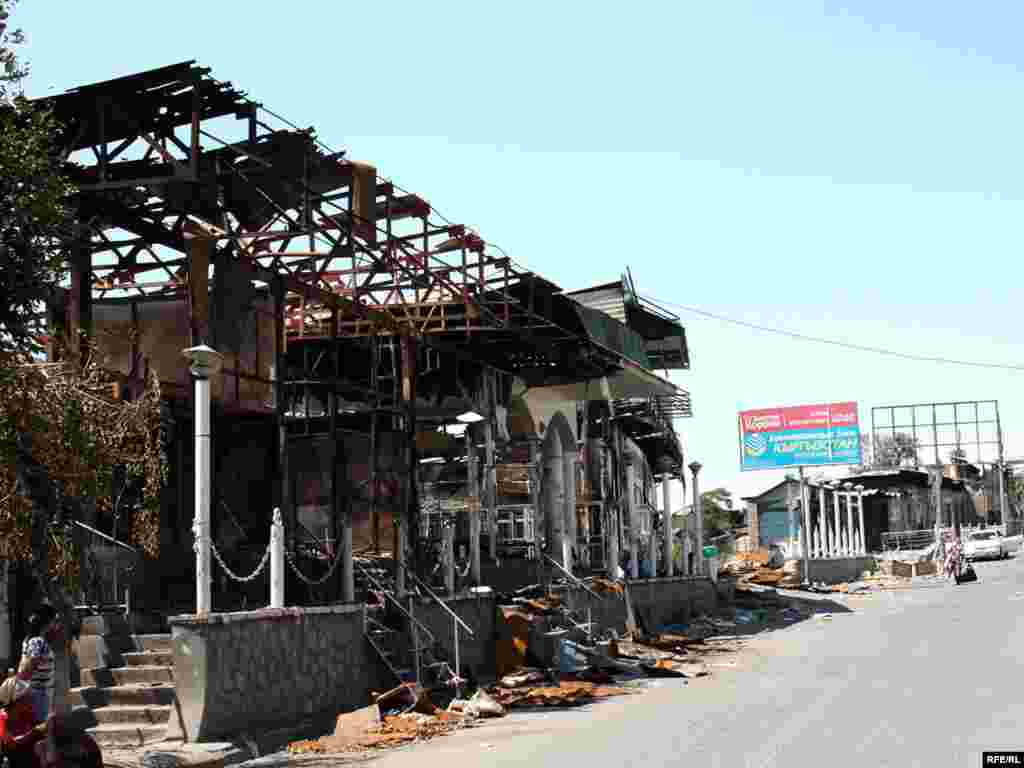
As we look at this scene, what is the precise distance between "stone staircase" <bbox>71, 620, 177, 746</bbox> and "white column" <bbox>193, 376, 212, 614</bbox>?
34.5 inches

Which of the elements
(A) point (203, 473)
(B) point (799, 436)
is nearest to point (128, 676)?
(A) point (203, 473)

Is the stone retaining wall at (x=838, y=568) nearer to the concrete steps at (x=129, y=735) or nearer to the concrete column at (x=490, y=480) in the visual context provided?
the concrete column at (x=490, y=480)

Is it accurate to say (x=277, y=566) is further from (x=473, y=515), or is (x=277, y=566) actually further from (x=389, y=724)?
(x=473, y=515)

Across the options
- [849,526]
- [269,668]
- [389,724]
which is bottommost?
[389,724]

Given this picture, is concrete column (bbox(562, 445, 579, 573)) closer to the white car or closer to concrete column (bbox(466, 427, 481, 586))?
concrete column (bbox(466, 427, 481, 586))

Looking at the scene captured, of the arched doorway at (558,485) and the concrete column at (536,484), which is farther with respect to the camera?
the arched doorway at (558,485)

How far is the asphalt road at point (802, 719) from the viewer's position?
12250 millimetres

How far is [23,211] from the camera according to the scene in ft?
38.4

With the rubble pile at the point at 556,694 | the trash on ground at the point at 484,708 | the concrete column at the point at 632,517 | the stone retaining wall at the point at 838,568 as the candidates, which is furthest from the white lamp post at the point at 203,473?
the stone retaining wall at the point at 838,568

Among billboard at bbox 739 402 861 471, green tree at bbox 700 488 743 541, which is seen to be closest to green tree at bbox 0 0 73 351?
billboard at bbox 739 402 861 471

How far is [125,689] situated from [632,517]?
83.3ft

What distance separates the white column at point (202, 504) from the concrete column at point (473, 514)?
24.9 ft

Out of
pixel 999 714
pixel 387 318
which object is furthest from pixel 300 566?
pixel 999 714

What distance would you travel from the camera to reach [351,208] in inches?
730
